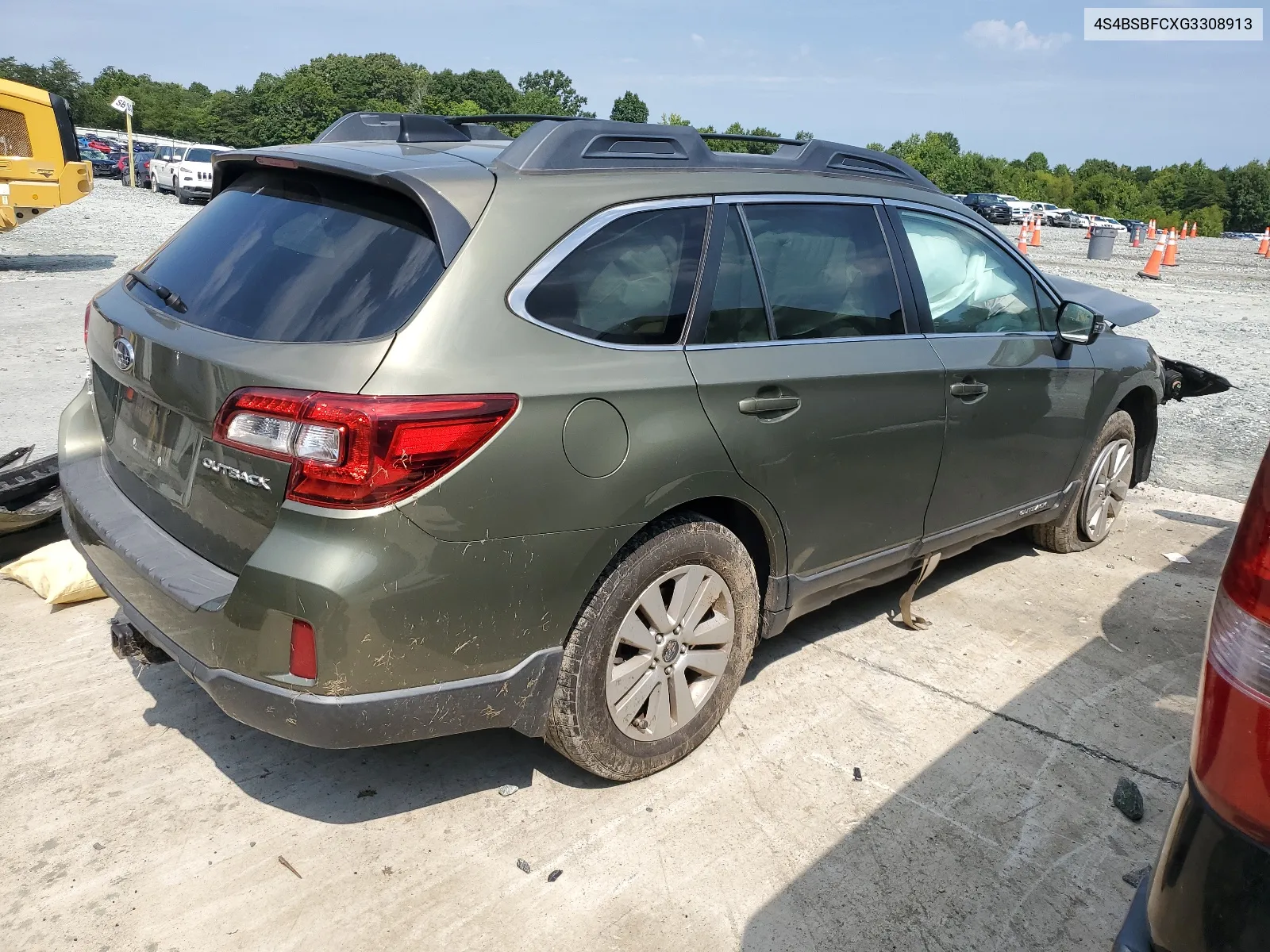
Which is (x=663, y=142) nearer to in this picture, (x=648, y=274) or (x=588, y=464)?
(x=648, y=274)

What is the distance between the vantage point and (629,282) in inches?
118

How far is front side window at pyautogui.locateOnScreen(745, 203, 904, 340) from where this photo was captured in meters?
3.41

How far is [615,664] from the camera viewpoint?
3.03 metres

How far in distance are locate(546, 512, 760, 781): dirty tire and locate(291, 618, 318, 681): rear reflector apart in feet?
2.32

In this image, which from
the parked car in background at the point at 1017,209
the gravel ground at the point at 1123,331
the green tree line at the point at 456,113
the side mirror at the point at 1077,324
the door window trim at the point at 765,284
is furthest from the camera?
the green tree line at the point at 456,113

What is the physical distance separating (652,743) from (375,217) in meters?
1.77

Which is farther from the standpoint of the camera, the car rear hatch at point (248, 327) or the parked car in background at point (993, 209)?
the parked car in background at point (993, 209)

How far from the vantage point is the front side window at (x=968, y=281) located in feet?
13.3

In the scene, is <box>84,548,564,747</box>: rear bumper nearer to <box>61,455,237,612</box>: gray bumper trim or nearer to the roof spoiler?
<box>61,455,237,612</box>: gray bumper trim

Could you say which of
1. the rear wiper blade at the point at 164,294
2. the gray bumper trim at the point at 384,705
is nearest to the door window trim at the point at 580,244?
the gray bumper trim at the point at 384,705

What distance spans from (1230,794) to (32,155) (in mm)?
17175

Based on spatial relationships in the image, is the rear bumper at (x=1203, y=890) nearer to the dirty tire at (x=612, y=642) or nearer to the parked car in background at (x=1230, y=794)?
the parked car in background at (x=1230, y=794)

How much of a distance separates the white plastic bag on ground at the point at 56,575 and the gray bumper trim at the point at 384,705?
5.08 ft

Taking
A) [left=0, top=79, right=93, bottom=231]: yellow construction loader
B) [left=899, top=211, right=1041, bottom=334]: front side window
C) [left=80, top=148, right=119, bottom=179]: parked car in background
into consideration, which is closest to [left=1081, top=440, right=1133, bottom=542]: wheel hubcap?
[left=899, top=211, right=1041, bottom=334]: front side window
